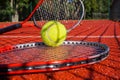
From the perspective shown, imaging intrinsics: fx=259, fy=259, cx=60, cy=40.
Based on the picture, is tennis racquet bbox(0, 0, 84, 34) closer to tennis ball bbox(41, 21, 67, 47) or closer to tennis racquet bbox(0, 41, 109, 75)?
tennis racquet bbox(0, 41, 109, 75)

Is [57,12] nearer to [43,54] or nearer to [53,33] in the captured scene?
[53,33]

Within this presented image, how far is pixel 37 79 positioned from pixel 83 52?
1.20 m

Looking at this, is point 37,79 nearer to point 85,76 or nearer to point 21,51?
point 85,76

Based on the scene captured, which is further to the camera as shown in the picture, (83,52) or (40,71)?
(83,52)

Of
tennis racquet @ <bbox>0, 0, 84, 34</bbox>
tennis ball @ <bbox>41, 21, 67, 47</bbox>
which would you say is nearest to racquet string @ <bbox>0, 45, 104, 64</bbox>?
tennis ball @ <bbox>41, 21, 67, 47</bbox>

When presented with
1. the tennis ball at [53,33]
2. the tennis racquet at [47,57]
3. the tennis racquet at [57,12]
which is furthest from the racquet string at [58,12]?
the tennis ball at [53,33]

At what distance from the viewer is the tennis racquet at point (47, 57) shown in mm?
2951

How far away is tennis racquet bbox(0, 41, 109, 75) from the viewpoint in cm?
295

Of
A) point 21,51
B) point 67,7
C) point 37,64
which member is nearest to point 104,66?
point 37,64

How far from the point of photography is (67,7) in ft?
27.1

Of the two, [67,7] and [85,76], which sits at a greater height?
[67,7]

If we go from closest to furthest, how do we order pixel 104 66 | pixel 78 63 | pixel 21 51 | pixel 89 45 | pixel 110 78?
1. pixel 110 78
2. pixel 78 63
3. pixel 104 66
4. pixel 21 51
5. pixel 89 45

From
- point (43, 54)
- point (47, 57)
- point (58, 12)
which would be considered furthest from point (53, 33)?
point (58, 12)

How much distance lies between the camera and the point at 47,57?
3645 millimetres
